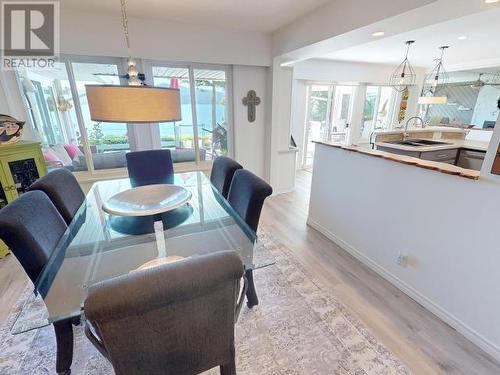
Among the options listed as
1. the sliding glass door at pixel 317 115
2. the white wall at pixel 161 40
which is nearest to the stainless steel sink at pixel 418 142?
the sliding glass door at pixel 317 115

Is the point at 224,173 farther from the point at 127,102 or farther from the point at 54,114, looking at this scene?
the point at 54,114

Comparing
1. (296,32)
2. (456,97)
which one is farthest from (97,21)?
(456,97)

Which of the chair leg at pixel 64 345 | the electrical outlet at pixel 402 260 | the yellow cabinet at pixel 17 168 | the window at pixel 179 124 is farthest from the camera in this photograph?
the window at pixel 179 124

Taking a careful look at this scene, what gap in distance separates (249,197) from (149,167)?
5.20 feet

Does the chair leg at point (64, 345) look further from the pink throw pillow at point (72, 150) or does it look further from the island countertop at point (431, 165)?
the pink throw pillow at point (72, 150)

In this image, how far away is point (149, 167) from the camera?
2.71 m

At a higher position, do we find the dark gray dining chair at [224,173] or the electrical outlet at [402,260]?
the dark gray dining chair at [224,173]

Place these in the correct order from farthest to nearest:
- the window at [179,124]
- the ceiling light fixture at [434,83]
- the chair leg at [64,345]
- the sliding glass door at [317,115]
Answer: the sliding glass door at [317,115] → the ceiling light fixture at [434,83] → the window at [179,124] → the chair leg at [64,345]

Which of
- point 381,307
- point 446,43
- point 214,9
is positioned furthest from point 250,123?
point 446,43

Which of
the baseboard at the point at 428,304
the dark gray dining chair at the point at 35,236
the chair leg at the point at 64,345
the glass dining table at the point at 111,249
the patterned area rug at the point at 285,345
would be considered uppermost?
the dark gray dining chair at the point at 35,236

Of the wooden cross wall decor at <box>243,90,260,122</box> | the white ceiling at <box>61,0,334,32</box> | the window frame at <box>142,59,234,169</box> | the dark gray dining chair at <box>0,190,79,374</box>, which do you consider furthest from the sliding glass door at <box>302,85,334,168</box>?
the dark gray dining chair at <box>0,190,79,374</box>

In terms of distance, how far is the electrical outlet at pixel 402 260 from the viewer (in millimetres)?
2017

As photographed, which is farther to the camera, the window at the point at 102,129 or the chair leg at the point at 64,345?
the window at the point at 102,129

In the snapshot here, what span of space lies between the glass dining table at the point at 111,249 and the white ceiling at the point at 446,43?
7.27ft
